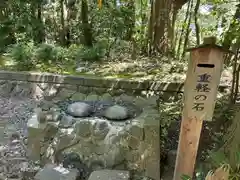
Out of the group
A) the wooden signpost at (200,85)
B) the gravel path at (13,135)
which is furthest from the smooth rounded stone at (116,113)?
the wooden signpost at (200,85)

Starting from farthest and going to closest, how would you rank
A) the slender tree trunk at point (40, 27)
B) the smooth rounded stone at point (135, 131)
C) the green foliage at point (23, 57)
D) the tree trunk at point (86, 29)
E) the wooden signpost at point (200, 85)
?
1. the tree trunk at point (86, 29)
2. the slender tree trunk at point (40, 27)
3. the green foliage at point (23, 57)
4. the smooth rounded stone at point (135, 131)
5. the wooden signpost at point (200, 85)

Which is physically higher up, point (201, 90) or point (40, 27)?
point (40, 27)

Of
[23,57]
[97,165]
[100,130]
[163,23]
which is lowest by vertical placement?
[97,165]

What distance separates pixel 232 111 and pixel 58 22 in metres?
5.00

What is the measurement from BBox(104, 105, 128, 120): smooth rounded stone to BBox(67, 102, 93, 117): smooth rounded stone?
21 cm

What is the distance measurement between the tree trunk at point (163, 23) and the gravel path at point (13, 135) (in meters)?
2.34

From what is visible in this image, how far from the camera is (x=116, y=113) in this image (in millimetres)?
3893

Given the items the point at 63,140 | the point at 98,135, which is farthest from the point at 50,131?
the point at 98,135

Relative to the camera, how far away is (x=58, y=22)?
7.89 metres

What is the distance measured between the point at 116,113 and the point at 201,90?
4.95ft

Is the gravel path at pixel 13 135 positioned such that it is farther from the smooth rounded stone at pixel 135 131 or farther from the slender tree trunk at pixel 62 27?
the slender tree trunk at pixel 62 27

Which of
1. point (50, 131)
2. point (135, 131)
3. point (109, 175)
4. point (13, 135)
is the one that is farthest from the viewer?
point (13, 135)

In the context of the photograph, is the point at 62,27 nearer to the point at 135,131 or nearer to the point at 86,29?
the point at 86,29

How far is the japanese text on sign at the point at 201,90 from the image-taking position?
99.5 inches
